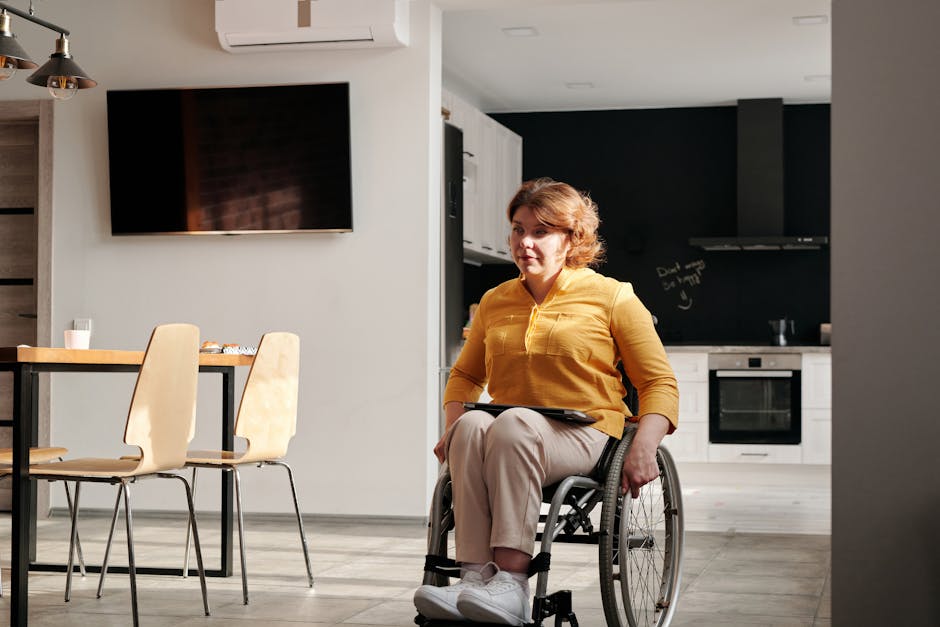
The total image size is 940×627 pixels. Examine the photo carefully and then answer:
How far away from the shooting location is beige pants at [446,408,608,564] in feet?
7.14

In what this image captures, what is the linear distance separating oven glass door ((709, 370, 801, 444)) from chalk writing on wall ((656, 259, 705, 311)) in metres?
0.80

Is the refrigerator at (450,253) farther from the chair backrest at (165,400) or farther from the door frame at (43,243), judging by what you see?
the chair backrest at (165,400)

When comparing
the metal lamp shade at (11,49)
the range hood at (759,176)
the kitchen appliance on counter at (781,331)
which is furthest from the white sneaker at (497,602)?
the range hood at (759,176)

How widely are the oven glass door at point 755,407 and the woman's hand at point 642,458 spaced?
16.4 feet

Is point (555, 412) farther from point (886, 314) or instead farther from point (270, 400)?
point (270, 400)

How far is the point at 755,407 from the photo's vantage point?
7215 mm

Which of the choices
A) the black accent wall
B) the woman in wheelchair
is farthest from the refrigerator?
the woman in wheelchair

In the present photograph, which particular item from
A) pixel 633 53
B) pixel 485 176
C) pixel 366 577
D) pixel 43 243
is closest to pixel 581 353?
pixel 366 577

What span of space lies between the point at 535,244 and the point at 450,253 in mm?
2825

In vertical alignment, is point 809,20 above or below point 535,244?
above

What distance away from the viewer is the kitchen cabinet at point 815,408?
23.4ft

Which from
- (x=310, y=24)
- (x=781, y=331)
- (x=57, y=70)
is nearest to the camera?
(x=57, y=70)

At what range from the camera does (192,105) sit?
16.8ft

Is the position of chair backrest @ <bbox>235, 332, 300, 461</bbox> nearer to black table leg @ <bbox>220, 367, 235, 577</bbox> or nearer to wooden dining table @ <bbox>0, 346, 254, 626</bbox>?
black table leg @ <bbox>220, 367, 235, 577</bbox>
